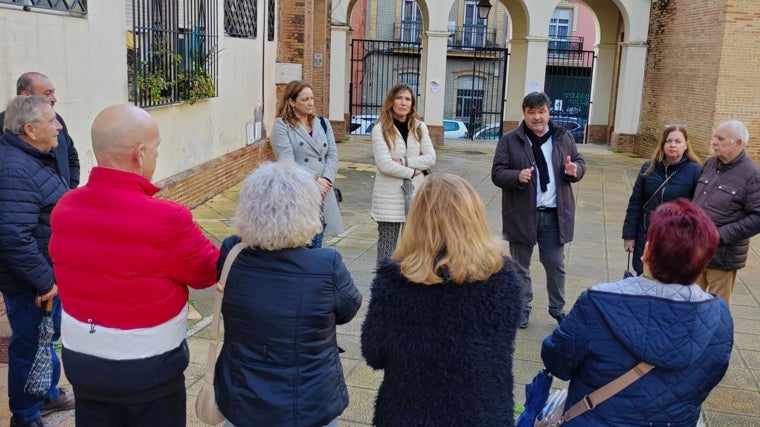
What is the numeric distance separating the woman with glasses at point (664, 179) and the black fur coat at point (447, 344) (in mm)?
3046

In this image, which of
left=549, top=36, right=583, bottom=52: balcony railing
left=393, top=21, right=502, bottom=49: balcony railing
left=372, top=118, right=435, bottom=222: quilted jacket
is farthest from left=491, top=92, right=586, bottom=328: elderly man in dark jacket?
left=549, top=36, right=583, bottom=52: balcony railing

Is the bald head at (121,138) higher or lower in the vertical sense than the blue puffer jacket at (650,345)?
higher

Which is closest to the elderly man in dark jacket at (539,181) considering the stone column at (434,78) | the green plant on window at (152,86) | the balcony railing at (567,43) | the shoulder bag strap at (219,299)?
the shoulder bag strap at (219,299)

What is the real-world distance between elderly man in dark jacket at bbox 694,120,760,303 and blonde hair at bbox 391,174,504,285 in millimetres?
2903

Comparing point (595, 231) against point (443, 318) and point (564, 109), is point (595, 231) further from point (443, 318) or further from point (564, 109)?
point (564, 109)

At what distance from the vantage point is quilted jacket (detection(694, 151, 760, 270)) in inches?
185

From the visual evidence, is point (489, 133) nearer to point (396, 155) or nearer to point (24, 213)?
point (396, 155)

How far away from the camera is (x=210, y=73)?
10.5 meters

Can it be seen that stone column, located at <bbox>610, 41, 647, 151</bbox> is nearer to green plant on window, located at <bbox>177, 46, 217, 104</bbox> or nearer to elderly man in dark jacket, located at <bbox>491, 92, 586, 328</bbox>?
green plant on window, located at <bbox>177, 46, 217, 104</bbox>

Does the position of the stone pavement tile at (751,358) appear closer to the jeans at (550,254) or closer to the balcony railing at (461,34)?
the jeans at (550,254)

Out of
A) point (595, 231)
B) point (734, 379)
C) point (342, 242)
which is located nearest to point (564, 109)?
point (595, 231)

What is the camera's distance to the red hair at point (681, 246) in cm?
245

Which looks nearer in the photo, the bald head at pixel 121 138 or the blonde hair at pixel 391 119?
the bald head at pixel 121 138

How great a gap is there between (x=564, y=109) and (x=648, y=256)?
26267 mm
